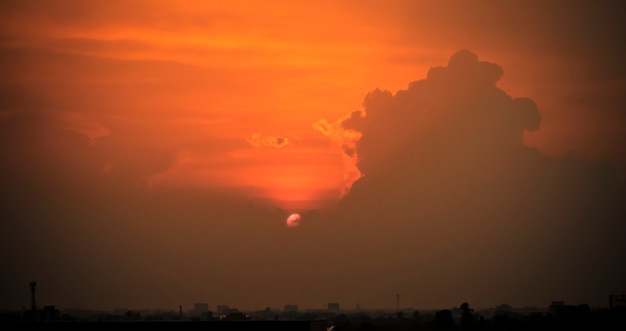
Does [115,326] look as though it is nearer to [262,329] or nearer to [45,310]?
[262,329]

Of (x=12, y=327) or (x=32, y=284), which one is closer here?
(x=12, y=327)

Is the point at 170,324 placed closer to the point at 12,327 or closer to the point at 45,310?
the point at 12,327

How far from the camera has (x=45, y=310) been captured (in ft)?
495

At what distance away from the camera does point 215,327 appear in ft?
327

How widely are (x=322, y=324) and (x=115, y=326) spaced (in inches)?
771

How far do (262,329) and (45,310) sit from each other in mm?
62141

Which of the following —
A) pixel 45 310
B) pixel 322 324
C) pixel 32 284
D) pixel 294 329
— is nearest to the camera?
pixel 294 329

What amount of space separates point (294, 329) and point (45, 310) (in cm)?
6391

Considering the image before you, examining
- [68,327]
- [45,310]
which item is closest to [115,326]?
[68,327]

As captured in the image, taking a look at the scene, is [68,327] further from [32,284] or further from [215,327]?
[32,284]

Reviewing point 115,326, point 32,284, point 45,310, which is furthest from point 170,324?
point 32,284

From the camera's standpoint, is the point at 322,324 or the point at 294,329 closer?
the point at 294,329

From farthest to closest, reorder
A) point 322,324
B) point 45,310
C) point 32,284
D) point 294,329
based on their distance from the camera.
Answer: point 32,284 → point 45,310 → point 322,324 → point 294,329

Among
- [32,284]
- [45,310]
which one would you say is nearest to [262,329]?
[45,310]
